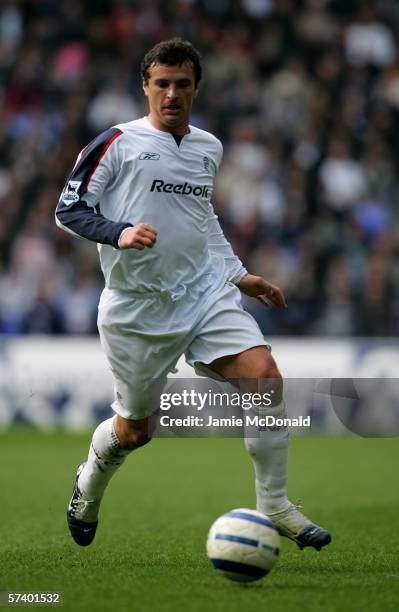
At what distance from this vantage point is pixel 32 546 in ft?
20.8

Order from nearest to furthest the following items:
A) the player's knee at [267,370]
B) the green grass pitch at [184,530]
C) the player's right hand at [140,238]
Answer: the green grass pitch at [184,530], the player's right hand at [140,238], the player's knee at [267,370]

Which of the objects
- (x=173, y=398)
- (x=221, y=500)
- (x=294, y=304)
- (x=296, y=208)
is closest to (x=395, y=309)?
(x=294, y=304)

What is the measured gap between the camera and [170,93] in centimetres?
571

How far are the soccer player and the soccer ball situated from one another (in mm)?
647

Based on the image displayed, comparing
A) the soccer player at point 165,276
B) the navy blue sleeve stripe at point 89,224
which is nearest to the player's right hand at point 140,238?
the navy blue sleeve stripe at point 89,224

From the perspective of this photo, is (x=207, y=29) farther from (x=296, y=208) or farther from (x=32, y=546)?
(x=32, y=546)

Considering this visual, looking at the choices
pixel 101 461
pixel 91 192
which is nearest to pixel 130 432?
pixel 101 461

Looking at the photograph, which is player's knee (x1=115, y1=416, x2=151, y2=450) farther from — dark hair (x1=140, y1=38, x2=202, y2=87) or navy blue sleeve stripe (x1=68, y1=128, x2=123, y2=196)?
dark hair (x1=140, y1=38, x2=202, y2=87)

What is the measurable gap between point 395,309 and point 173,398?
821 cm

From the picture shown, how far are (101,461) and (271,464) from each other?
934 mm

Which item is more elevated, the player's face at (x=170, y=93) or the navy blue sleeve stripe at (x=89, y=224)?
the player's face at (x=170, y=93)

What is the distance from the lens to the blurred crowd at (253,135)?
14852 millimetres

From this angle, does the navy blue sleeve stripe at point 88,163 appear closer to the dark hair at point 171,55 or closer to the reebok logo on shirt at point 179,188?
the reebok logo on shirt at point 179,188

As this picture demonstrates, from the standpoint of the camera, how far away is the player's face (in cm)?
570
